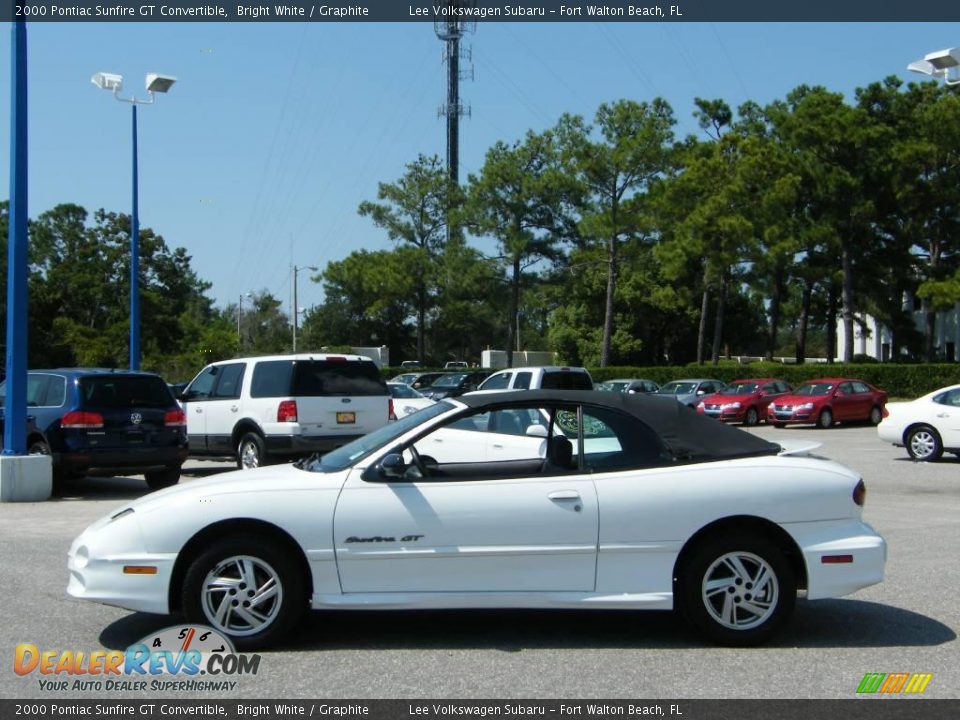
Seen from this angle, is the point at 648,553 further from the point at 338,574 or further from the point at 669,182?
the point at 669,182

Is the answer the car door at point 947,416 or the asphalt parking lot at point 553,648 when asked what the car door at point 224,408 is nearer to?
the asphalt parking lot at point 553,648

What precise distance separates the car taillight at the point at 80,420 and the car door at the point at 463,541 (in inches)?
349

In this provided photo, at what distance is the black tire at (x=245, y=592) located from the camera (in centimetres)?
617

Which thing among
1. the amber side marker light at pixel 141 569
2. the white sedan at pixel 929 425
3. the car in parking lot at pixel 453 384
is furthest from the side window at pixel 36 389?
the car in parking lot at pixel 453 384

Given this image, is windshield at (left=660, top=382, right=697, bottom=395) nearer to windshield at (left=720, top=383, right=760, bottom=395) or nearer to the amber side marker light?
windshield at (left=720, top=383, right=760, bottom=395)

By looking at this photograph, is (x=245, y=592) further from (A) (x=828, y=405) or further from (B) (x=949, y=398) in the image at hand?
(A) (x=828, y=405)

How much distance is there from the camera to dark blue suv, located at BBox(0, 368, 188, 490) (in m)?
14.0

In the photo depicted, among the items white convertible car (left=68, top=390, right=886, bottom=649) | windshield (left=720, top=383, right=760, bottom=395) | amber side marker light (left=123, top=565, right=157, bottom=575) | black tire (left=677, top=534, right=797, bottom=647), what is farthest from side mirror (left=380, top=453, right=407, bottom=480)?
windshield (left=720, top=383, right=760, bottom=395)

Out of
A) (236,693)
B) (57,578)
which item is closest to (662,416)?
(236,693)

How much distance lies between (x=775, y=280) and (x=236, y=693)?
4929cm

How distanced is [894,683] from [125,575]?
14.3 ft

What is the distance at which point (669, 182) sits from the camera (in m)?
49.0
